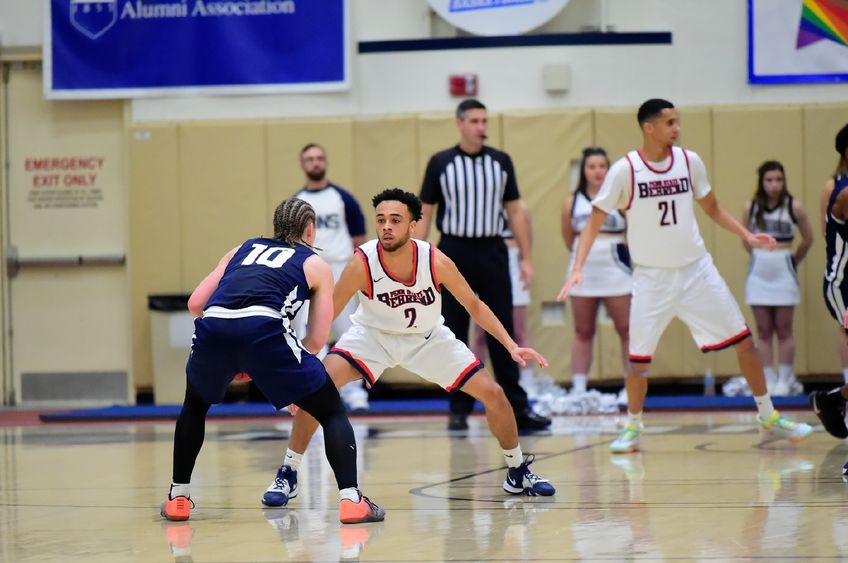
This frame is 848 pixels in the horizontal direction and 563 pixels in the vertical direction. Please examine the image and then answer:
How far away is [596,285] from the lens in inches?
413

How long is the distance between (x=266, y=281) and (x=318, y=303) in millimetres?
238

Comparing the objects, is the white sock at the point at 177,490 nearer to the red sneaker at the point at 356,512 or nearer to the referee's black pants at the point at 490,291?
the red sneaker at the point at 356,512

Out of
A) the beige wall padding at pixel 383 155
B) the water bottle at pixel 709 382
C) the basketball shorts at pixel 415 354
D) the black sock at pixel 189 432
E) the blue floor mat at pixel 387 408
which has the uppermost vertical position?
the beige wall padding at pixel 383 155

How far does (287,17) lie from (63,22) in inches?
82.8

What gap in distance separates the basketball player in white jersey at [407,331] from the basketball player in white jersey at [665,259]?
1.74 m

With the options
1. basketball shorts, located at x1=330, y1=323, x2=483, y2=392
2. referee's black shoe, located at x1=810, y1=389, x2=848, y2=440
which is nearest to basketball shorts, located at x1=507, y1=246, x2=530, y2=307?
referee's black shoe, located at x1=810, y1=389, x2=848, y2=440

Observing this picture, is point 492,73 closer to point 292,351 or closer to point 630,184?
point 630,184

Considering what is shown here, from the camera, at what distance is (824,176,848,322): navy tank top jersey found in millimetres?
6852

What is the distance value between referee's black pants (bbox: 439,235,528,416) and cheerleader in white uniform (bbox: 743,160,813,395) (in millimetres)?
3037

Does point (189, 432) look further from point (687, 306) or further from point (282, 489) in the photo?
point (687, 306)

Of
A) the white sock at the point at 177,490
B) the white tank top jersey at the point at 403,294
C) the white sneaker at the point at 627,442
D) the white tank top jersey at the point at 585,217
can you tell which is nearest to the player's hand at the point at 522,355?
the white tank top jersey at the point at 403,294

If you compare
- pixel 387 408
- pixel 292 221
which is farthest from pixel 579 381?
pixel 292 221

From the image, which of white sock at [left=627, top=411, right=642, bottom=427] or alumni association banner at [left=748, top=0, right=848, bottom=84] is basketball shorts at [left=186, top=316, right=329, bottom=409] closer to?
white sock at [left=627, top=411, right=642, bottom=427]

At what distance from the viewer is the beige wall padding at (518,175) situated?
11625 millimetres
